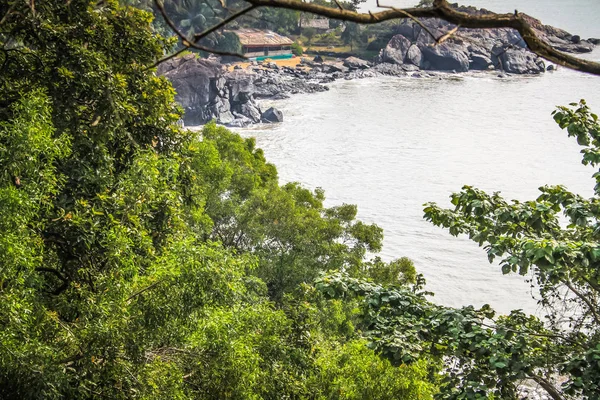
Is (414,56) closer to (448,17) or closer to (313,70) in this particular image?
(313,70)

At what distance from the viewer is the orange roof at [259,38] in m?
38.9

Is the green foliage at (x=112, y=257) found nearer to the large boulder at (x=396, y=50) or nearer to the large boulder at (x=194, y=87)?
the large boulder at (x=194, y=87)

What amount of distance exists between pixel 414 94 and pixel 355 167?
42.6 feet

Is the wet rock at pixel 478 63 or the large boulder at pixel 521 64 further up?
the large boulder at pixel 521 64

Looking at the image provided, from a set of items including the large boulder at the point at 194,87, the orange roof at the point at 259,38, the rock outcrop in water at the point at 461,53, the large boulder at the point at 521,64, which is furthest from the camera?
the rock outcrop in water at the point at 461,53

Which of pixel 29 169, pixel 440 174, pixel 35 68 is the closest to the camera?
pixel 29 169

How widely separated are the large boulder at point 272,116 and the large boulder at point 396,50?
15233 millimetres

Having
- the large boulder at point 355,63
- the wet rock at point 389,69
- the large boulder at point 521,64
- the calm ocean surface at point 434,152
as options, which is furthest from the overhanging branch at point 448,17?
the large boulder at point 521,64

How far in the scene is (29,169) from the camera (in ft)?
13.2

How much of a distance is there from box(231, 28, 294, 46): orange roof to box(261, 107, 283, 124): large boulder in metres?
10.8

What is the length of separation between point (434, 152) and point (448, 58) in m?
18.7

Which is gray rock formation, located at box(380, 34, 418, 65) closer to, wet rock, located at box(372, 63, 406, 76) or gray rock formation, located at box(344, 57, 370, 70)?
wet rock, located at box(372, 63, 406, 76)

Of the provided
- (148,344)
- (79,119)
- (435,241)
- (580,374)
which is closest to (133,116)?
(79,119)

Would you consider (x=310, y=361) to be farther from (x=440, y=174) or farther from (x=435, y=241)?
(x=440, y=174)
